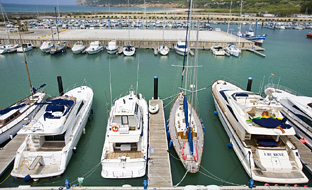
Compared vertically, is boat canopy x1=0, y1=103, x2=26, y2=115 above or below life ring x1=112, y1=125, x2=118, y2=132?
below

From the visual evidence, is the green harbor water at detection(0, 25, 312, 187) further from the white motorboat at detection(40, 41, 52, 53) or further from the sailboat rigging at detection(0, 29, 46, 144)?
the sailboat rigging at detection(0, 29, 46, 144)

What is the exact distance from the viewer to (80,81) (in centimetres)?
3005

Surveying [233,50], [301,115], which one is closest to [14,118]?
[301,115]

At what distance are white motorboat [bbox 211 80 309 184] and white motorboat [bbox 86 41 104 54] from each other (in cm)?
3373

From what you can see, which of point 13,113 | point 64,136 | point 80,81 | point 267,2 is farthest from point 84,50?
point 267,2

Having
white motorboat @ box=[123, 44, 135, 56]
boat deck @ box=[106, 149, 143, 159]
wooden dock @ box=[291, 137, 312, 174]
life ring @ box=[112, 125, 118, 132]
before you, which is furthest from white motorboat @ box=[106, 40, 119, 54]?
wooden dock @ box=[291, 137, 312, 174]

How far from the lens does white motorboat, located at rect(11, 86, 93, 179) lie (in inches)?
521

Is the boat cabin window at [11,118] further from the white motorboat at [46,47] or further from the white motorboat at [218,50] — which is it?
the white motorboat at [218,50]

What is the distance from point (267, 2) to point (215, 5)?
118 ft

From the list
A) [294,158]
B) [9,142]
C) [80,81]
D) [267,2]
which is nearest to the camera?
[294,158]

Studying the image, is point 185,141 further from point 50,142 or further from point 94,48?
point 94,48

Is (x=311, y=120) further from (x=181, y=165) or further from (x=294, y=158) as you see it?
(x=181, y=165)

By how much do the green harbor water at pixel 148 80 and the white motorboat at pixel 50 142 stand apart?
789 mm

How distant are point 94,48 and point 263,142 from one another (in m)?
38.5
